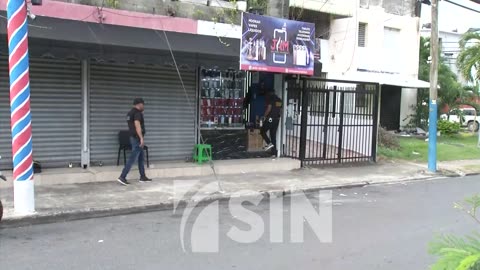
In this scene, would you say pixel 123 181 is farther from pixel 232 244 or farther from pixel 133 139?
pixel 232 244

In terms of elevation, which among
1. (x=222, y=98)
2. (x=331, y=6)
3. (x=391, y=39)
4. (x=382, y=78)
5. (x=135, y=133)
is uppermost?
→ (x=331, y=6)

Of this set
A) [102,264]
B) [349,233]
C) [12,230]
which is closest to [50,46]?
[12,230]

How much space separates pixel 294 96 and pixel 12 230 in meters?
9.02

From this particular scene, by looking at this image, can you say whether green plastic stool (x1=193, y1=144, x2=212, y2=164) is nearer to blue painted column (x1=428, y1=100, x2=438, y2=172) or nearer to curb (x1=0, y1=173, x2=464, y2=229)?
curb (x1=0, y1=173, x2=464, y2=229)

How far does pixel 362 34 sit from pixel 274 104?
1229cm

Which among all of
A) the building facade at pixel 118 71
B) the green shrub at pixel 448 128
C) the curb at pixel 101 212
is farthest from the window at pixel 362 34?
the curb at pixel 101 212

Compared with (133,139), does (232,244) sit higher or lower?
lower

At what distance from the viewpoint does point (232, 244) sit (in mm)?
6629

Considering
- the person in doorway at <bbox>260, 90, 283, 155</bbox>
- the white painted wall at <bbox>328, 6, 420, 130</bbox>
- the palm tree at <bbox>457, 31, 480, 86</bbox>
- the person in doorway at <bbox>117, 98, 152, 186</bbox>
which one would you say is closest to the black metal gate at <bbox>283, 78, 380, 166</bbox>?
the person in doorway at <bbox>260, 90, 283, 155</bbox>

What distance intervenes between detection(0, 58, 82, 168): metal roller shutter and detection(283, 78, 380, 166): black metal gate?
5923 millimetres

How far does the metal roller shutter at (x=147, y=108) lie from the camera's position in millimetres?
11742

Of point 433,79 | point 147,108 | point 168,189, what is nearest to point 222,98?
point 147,108

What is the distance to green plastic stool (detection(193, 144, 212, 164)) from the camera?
1282cm

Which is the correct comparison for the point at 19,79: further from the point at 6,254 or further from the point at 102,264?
the point at 102,264
